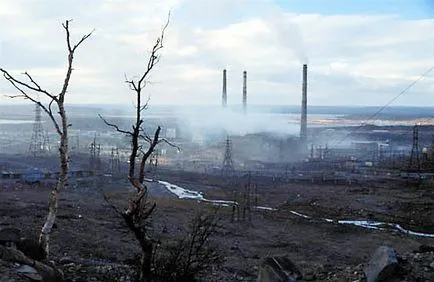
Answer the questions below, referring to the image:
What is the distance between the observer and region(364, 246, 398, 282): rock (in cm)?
774

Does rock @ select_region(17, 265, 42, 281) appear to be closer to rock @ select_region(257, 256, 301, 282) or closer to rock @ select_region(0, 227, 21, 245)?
rock @ select_region(0, 227, 21, 245)

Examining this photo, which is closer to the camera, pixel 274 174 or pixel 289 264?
pixel 289 264

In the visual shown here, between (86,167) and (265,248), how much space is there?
31.3 m

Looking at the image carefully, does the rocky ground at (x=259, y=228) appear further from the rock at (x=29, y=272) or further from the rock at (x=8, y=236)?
the rock at (x=8, y=236)

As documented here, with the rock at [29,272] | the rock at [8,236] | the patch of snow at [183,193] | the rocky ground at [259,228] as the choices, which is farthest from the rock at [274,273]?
the patch of snow at [183,193]

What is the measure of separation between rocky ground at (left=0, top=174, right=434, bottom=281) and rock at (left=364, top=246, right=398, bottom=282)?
134 mm

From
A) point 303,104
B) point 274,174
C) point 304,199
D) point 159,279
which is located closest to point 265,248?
point 159,279

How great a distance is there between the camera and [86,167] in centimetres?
4650

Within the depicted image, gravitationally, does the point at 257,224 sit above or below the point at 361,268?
below

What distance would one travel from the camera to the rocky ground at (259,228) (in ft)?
31.8

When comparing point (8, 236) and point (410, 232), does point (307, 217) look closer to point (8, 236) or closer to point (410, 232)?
point (410, 232)

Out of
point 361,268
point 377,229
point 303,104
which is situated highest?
point 303,104

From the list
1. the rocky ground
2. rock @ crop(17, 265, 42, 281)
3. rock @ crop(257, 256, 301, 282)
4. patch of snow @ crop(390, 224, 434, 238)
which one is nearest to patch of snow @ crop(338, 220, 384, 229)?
patch of snow @ crop(390, 224, 434, 238)

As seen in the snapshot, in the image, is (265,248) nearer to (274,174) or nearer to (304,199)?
(304,199)
